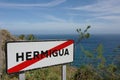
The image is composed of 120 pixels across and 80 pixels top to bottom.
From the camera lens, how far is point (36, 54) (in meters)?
3.34

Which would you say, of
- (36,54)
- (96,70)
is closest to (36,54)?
(36,54)

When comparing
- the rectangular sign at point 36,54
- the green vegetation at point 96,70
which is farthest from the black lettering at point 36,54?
the green vegetation at point 96,70

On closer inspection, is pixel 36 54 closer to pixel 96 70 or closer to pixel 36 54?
pixel 36 54

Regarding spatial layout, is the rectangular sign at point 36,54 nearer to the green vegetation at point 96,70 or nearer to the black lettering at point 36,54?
the black lettering at point 36,54

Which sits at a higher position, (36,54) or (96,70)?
(36,54)

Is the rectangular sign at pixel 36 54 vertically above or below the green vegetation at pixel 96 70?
above

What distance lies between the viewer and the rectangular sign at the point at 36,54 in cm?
307

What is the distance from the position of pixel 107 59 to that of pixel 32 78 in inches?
69.1

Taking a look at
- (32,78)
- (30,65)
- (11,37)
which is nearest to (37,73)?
(32,78)

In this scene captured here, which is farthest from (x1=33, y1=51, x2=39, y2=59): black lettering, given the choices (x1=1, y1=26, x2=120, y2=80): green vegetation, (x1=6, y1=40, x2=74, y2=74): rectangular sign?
(x1=1, y1=26, x2=120, y2=80): green vegetation

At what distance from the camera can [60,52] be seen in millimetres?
3672

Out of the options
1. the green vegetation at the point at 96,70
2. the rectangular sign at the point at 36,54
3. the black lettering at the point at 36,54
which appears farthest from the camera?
the green vegetation at the point at 96,70

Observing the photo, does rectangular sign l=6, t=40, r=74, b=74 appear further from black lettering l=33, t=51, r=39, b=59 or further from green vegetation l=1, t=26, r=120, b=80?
green vegetation l=1, t=26, r=120, b=80

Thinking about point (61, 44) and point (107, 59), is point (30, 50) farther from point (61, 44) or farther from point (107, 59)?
point (107, 59)
